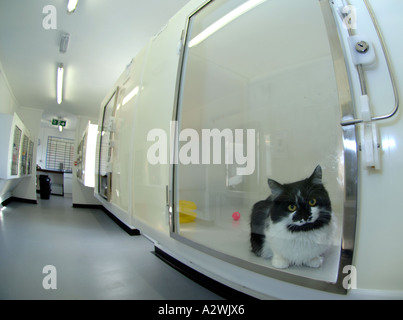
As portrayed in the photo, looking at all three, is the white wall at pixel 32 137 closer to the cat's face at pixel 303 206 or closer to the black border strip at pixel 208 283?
the black border strip at pixel 208 283

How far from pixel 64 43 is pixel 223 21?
2751 millimetres

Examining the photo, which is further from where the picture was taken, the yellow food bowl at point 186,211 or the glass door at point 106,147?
the glass door at point 106,147

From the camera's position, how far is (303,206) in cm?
65

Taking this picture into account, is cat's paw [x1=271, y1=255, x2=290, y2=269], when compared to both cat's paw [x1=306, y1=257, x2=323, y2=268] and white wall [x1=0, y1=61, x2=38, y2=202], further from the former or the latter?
white wall [x1=0, y1=61, x2=38, y2=202]

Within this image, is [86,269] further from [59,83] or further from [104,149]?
[59,83]

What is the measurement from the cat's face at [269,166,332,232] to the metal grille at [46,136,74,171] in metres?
10.2

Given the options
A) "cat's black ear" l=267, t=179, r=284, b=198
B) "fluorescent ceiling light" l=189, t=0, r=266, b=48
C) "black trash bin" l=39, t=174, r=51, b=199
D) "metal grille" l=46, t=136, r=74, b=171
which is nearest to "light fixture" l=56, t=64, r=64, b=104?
"black trash bin" l=39, t=174, r=51, b=199

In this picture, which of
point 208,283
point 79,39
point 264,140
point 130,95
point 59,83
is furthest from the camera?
point 59,83

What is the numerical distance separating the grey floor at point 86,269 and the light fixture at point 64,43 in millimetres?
2573

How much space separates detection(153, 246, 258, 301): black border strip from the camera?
3.78ft

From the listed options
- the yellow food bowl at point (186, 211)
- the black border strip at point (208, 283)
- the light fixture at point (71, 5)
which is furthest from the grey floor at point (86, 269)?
the light fixture at point (71, 5)

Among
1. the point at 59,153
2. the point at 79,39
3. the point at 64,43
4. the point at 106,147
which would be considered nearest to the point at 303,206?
the point at 106,147

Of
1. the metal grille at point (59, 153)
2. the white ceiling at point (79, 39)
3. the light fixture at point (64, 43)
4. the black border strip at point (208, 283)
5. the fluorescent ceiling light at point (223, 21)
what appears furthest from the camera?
the metal grille at point (59, 153)

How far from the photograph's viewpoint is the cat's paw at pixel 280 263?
23.7 inches
